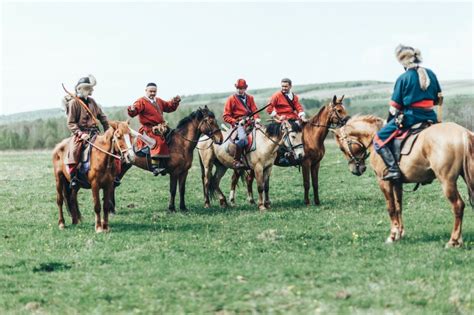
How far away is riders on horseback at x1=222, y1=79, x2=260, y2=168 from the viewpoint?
18.7 m

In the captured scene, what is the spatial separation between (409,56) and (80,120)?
25.1 feet

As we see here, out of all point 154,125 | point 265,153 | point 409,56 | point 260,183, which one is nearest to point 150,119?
point 154,125

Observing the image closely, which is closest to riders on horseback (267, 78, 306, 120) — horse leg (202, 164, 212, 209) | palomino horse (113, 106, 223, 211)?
palomino horse (113, 106, 223, 211)

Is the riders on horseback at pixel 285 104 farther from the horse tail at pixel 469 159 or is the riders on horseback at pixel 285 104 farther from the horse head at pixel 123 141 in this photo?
the horse tail at pixel 469 159

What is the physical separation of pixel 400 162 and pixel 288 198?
30.3 feet

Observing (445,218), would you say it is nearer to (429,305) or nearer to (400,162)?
(400,162)

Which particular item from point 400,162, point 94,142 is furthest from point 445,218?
point 94,142

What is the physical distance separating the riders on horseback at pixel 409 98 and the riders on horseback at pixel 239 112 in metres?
7.05

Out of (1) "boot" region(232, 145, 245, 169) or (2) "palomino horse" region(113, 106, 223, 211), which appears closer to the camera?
(2) "palomino horse" region(113, 106, 223, 211)

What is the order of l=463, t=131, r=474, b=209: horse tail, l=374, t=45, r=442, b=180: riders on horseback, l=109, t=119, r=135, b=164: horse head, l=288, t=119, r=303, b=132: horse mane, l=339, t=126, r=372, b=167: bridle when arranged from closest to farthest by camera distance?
l=463, t=131, r=474, b=209: horse tail
l=374, t=45, r=442, b=180: riders on horseback
l=109, t=119, r=135, b=164: horse head
l=339, t=126, r=372, b=167: bridle
l=288, t=119, r=303, b=132: horse mane

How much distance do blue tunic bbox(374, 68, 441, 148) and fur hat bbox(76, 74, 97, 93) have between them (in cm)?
710

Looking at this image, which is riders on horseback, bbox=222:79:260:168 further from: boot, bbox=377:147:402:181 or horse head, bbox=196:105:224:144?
boot, bbox=377:147:402:181

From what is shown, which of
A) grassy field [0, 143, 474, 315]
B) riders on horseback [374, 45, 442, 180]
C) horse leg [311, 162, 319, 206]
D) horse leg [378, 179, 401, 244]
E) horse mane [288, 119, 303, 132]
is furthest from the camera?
horse leg [311, 162, 319, 206]

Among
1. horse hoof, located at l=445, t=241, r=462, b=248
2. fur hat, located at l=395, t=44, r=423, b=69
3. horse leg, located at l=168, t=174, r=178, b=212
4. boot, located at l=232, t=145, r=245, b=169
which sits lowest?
horse hoof, located at l=445, t=241, r=462, b=248
